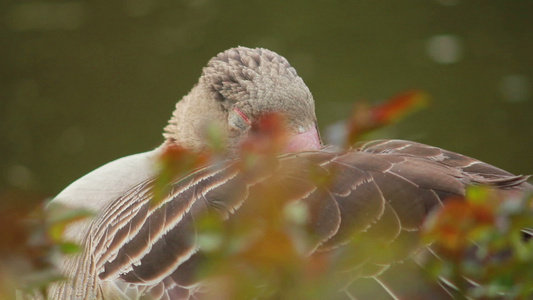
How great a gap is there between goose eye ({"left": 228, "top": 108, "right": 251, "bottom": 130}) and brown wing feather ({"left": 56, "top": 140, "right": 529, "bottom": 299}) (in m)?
0.62

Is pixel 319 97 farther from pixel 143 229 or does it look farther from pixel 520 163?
pixel 143 229

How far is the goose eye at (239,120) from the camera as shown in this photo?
11.3 feet

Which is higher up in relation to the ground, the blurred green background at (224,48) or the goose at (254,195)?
Result: the goose at (254,195)

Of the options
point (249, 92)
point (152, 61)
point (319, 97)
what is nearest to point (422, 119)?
point (319, 97)

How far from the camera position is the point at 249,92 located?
3.48 metres

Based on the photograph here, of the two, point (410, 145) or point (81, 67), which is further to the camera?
point (81, 67)

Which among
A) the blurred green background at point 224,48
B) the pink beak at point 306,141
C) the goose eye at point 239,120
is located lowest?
the blurred green background at point 224,48

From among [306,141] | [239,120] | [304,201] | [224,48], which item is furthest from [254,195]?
[224,48]

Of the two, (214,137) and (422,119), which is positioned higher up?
(214,137)

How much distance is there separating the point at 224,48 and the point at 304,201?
18.9 feet

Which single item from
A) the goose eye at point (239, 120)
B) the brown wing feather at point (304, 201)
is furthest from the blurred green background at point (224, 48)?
the brown wing feather at point (304, 201)

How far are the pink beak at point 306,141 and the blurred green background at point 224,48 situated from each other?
3.44 m

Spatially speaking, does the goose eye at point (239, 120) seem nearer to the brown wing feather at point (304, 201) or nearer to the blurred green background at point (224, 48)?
the brown wing feather at point (304, 201)

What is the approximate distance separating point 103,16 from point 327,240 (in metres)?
6.77
